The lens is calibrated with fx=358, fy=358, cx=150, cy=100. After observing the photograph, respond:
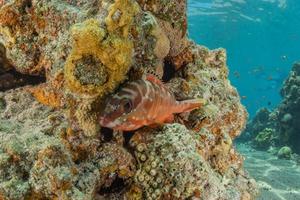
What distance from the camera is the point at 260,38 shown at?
64688 millimetres

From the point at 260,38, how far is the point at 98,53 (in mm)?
66210

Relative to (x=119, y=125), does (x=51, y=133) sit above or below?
below

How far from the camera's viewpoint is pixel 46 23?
10.8 ft

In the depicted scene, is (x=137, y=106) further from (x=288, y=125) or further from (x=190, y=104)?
(x=288, y=125)

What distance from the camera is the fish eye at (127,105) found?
101 inches

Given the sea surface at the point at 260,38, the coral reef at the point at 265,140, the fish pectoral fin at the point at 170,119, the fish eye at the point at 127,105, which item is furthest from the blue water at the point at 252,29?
the fish eye at the point at 127,105

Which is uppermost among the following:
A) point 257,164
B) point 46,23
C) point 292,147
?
point 46,23

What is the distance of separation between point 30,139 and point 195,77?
1968mm

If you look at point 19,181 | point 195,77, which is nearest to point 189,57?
point 195,77

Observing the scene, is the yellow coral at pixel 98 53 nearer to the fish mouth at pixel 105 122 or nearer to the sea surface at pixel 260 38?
the fish mouth at pixel 105 122

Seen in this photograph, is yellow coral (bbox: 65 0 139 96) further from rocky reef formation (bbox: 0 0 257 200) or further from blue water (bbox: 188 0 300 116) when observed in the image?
blue water (bbox: 188 0 300 116)

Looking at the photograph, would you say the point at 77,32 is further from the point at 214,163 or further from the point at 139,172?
the point at 214,163

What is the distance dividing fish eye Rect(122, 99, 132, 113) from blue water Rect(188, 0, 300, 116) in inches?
Result: 809

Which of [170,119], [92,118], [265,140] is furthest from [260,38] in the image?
[92,118]
